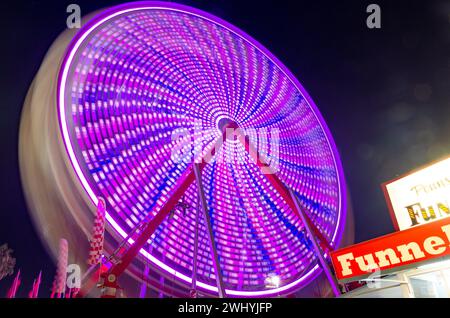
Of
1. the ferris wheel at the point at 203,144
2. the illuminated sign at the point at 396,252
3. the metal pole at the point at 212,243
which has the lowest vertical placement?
the illuminated sign at the point at 396,252

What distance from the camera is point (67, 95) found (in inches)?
459

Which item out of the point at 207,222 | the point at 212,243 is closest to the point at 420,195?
the point at 212,243

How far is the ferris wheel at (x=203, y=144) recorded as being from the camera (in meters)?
12.7

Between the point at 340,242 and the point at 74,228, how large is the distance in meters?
12.4

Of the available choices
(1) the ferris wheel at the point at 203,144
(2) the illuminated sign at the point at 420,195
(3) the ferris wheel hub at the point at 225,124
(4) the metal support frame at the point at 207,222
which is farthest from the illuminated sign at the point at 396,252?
(3) the ferris wheel hub at the point at 225,124

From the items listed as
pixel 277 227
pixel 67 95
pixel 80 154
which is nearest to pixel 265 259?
pixel 277 227

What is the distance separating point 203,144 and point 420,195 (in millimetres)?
8834

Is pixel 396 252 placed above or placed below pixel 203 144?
below

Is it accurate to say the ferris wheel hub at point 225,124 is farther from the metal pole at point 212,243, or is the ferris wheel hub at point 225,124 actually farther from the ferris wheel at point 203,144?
the metal pole at point 212,243

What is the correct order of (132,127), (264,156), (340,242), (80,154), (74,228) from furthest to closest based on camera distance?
(340,242) → (264,156) → (132,127) → (74,228) → (80,154)

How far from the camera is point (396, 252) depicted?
19.4 feet

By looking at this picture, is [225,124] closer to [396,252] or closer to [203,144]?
[203,144]

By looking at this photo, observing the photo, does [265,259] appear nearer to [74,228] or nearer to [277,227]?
[277,227]

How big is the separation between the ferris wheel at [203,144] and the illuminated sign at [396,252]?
20.1 ft
